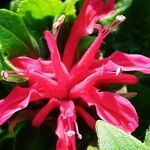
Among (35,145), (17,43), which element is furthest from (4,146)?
(17,43)

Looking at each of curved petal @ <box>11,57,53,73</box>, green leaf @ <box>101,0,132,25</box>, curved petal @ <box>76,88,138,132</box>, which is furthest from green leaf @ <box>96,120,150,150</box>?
green leaf @ <box>101,0,132,25</box>

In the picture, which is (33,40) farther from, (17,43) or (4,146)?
(4,146)

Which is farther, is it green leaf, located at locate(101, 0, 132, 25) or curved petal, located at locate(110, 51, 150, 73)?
green leaf, located at locate(101, 0, 132, 25)

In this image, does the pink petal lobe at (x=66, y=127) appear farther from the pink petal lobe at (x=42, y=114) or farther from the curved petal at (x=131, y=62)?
the curved petal at (x=131, y=62)

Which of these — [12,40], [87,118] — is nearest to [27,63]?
[12,40]

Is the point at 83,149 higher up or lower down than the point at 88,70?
lower down

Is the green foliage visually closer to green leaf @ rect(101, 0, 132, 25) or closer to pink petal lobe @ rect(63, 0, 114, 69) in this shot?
pink petal lobe @ rect(63, 0, 114, 69)
